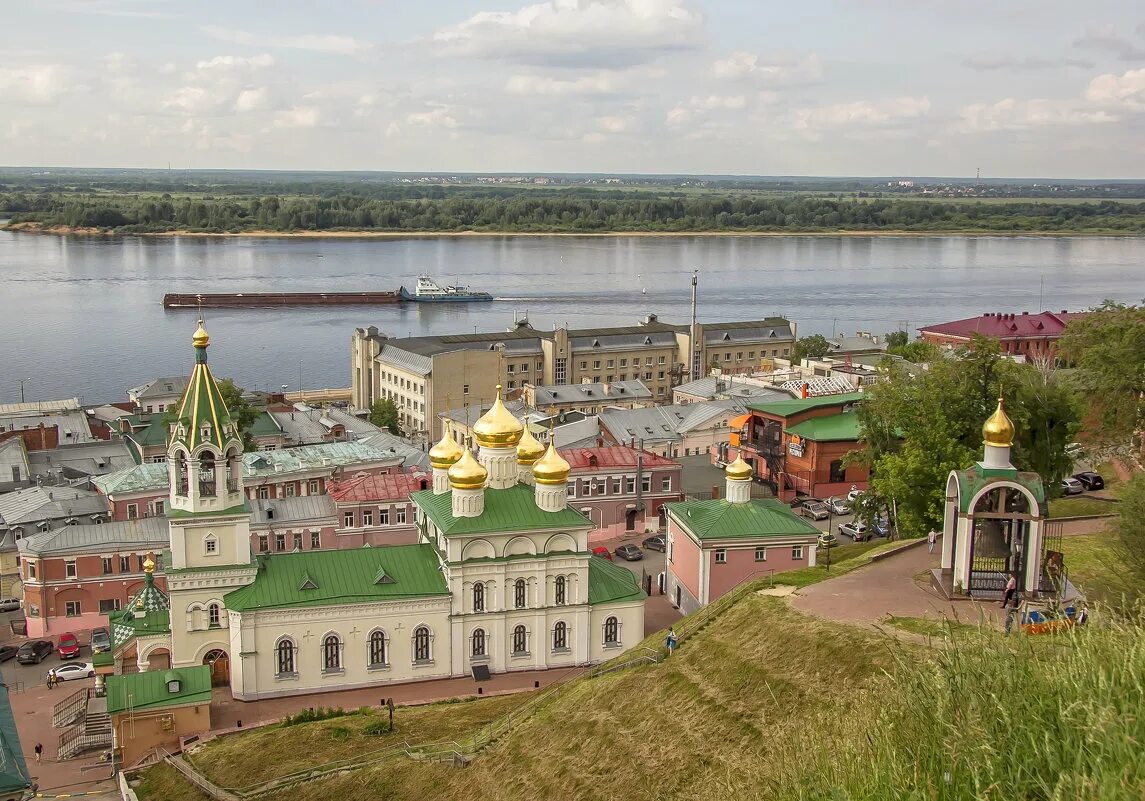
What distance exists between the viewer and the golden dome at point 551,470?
72.2 feet

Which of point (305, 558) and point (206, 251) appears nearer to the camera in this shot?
point (305, 558)

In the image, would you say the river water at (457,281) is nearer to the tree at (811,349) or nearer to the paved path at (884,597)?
the tree at (811,349)

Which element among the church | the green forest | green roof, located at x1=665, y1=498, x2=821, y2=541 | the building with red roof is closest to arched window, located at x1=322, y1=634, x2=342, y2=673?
the church

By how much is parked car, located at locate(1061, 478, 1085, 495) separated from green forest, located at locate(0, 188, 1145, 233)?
136m

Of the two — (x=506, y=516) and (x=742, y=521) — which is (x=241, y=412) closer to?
(x=506, y=516)

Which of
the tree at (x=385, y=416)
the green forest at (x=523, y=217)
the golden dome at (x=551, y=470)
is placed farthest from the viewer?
the green forest at (x=523, y=217)

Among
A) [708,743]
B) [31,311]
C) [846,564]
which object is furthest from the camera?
[31,311]

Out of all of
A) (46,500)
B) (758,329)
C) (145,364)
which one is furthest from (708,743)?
(145,364)

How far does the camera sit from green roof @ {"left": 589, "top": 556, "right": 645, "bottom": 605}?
22.5m

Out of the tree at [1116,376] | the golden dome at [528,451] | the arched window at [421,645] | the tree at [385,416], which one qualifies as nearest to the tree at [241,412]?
the tree at [385,416]

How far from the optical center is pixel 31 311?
283 feet

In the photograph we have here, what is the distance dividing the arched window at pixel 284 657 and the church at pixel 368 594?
2 centimetres

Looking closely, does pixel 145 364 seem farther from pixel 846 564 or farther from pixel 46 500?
pixel 846 564

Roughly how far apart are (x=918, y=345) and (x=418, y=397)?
19.5m
